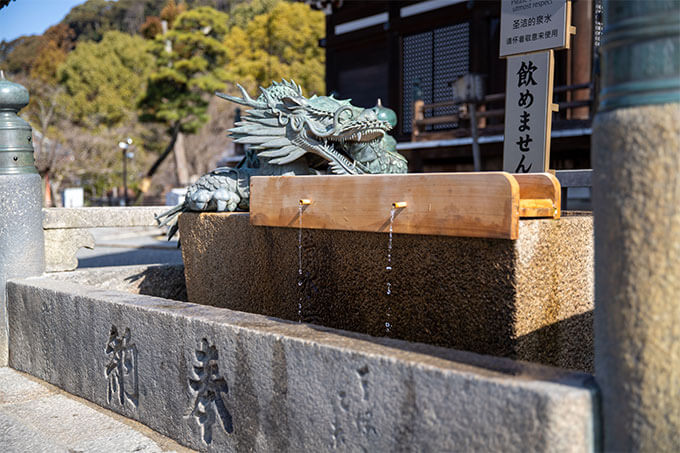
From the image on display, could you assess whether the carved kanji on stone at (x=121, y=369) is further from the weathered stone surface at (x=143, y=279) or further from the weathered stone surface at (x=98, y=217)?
the weathered stone surface at (x=98, y=217)

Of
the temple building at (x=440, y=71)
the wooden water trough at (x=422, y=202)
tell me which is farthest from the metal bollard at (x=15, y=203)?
the temple building at (x=440, y=71)

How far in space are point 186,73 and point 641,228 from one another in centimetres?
2867

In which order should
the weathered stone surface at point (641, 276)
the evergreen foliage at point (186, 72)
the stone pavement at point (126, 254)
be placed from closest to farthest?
the weathered stone surface at point (641, 276) → the stone pavement at point (126, 254) → the evergreen foliage at point (186, 72)

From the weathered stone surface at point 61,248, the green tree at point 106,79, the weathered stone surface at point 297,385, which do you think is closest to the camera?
the weathered stone surface at point 297,385

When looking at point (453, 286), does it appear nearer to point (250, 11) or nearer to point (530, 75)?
point (530, 75)

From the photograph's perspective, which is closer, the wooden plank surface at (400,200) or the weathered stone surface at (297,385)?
the weathered stone surface at (297,385)

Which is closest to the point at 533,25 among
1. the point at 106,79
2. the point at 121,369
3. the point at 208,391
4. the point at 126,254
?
the point at 208,391

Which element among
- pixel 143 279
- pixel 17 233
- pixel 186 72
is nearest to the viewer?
pixel 17 233

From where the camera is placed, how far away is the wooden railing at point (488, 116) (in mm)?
10195

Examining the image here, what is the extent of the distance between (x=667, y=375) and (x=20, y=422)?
9.29 feet

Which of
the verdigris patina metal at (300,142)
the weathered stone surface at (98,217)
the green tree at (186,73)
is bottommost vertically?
the weathered stone surface at (98,217)

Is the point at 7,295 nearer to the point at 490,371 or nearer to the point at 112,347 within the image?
the point at 112,347

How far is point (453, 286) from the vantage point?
7.58ft

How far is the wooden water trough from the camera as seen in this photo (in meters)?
2.06
